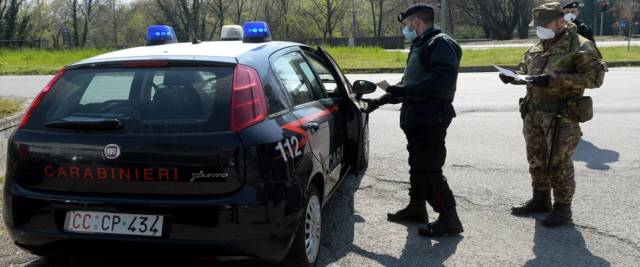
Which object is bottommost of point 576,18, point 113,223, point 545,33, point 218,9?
point 113,223

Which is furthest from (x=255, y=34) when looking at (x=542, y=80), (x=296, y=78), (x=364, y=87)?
(x=542, y=80)

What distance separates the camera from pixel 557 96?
4.29 m

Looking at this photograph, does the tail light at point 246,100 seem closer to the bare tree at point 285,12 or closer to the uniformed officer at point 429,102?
the uniformed officer at point 429,102

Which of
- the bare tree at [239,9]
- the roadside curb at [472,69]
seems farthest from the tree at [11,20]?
Answer: the roadside curb at [472,69]

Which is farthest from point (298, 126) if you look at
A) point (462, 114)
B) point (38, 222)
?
point (462, 114)

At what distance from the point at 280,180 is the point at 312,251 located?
72cm

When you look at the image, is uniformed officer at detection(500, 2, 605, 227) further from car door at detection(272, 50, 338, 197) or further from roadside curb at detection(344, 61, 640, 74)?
roadside curb at detection(344, 61, 640, 74)

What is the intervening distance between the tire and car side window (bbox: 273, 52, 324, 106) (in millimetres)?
624

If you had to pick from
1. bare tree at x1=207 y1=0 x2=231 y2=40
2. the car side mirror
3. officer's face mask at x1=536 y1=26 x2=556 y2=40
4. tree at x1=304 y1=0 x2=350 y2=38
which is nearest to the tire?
the car side mirror

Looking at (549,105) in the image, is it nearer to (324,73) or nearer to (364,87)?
(364,87)

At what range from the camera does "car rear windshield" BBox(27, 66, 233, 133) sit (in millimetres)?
3051

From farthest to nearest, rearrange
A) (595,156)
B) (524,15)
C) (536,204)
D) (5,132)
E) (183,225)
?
(524,15) < (595,156) < (5,132) < (536,204) < (183,225)

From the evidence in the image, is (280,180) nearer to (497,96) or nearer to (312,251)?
(312,251)

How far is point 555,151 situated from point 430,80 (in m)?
1.20
